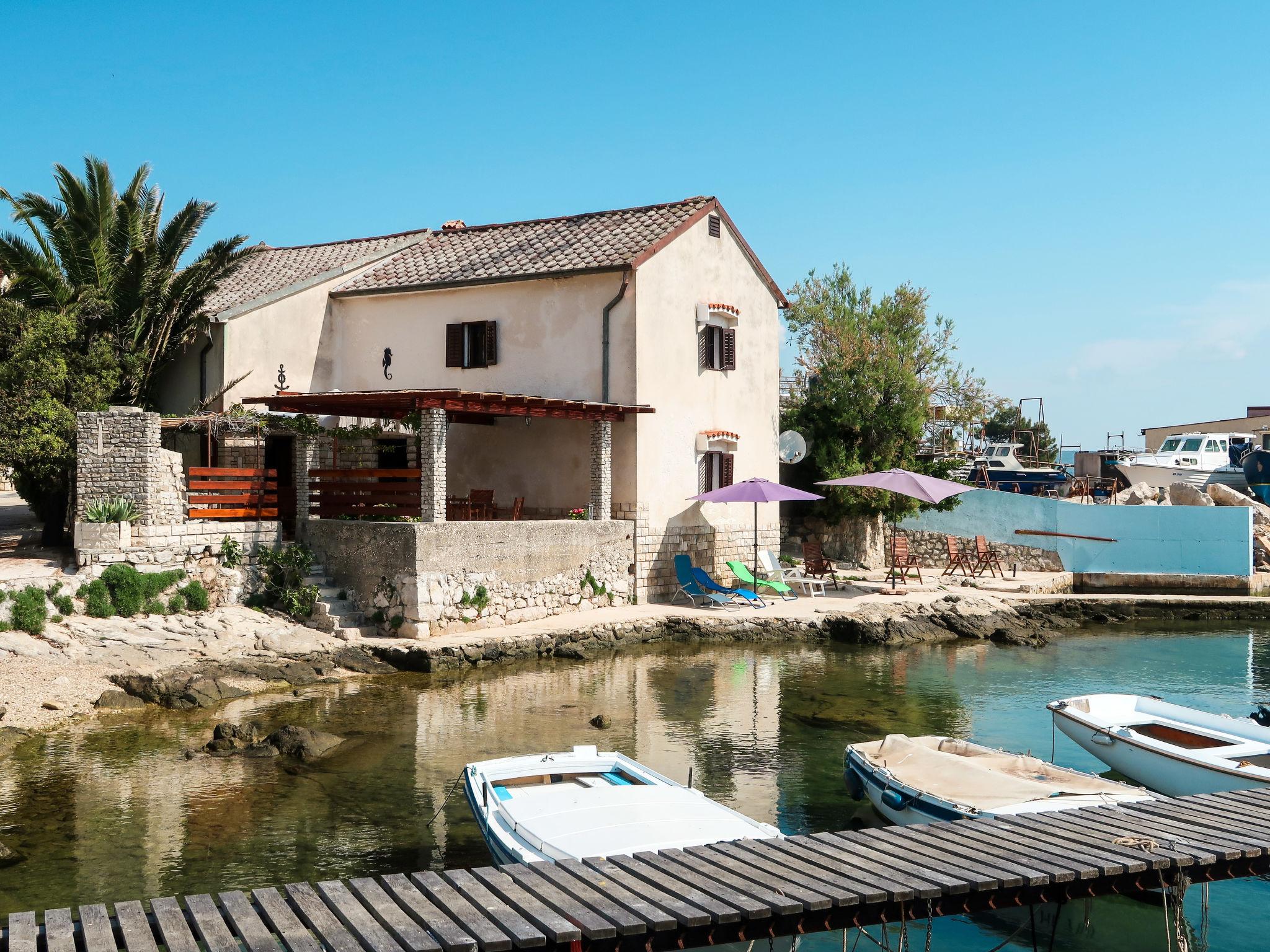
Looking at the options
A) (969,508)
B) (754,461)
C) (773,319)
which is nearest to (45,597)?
(754,461)

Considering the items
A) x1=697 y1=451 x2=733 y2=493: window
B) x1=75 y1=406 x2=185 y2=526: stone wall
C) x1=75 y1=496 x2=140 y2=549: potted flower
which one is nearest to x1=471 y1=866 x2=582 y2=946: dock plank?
x1=75 y1=496 x2=140 y2=549: potted flower

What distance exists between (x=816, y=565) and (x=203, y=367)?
14.4m

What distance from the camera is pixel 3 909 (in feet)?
27.4

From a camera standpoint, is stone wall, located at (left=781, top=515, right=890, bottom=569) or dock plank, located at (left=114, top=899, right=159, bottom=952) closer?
dock plank, located at (left=114, top=899, right=159, bottom=952)

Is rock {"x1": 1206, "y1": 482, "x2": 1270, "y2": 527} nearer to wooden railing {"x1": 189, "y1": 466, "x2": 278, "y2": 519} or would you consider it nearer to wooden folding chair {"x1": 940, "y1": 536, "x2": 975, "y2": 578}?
wooden folding chair {"x1": 940, "y1": 536, "x2": 975, "y2": 578}

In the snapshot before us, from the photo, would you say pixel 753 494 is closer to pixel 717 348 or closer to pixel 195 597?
pixel 717 348

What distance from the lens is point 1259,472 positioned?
122 ft

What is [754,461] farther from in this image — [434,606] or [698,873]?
[698,873]

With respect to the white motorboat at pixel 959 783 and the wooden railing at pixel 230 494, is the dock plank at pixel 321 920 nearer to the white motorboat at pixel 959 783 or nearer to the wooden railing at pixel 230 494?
the white motorboat at pixel 959 783

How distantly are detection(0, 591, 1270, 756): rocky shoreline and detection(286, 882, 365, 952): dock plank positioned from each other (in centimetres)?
816

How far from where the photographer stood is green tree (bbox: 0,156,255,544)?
19.6 metres

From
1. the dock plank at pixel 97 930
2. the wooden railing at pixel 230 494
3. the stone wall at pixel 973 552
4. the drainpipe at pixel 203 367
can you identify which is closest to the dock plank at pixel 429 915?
the dock plank at pixel 97 930

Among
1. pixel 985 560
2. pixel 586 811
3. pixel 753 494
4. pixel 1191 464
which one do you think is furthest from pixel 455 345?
pixel 1191 464

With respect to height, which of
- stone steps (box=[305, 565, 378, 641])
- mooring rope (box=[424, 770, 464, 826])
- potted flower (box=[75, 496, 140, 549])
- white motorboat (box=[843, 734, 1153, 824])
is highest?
potted flower (box=[75, 496, 140, 549])
